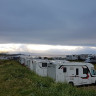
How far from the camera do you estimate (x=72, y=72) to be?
50.0 feet

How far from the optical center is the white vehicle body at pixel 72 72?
1497 centimetres

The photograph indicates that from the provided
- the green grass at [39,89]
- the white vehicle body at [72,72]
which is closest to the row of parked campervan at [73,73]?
the white vehicle body at [72,72]

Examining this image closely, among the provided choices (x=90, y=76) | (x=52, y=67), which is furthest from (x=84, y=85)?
(x=52, y=67)

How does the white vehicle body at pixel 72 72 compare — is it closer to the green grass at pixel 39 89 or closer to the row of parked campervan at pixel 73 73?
the row of parked campervan at pixel 73 73

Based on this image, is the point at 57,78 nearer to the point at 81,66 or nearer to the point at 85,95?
the point at 81,66

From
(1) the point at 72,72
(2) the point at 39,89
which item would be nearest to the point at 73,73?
(1) the point at 72,72

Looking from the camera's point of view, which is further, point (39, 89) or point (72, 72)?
point (72, 72)

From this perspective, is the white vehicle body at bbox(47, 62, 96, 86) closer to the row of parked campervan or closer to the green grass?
the row of parked campervan

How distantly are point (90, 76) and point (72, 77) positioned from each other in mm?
2216

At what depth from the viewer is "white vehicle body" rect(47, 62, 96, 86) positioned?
15.0 m

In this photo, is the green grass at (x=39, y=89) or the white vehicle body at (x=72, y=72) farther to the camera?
the white vehicle body at (x=72, y=72)

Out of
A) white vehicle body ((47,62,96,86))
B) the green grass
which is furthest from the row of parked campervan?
the green grass

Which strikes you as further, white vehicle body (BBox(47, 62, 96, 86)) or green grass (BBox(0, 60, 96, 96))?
white vehicle body (BBox(47, 62, 96, 86))

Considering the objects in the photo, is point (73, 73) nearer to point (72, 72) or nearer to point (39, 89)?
point (72, 72)
